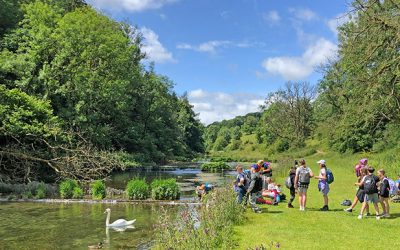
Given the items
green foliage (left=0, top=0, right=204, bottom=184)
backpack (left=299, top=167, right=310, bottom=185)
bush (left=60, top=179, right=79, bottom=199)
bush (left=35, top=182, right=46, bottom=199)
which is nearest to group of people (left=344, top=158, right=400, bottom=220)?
backpack (left=299, top=167, right=310, bottom=185)

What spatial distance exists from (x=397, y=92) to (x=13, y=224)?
1221 inches

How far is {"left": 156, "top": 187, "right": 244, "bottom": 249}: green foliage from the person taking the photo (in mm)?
9354

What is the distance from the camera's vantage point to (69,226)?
1673 centimetres

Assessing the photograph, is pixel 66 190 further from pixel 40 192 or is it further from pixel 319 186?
pixel 319 186

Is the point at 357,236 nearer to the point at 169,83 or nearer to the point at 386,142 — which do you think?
the point at 386,142

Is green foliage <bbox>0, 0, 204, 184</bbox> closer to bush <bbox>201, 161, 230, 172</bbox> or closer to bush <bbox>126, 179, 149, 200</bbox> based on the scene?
bush <bbox>126, 179, 149, 200</bbox>

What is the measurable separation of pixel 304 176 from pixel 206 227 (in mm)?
6215

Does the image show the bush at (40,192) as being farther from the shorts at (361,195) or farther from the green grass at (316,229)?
the shorts at (361,195)

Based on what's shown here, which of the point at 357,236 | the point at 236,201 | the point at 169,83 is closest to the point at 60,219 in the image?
the point at 236,201

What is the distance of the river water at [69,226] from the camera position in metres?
14.1

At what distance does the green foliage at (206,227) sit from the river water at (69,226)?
998mm

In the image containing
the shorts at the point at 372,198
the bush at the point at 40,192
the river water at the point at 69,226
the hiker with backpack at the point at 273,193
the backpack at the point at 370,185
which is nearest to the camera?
the river water at the point at 69,226

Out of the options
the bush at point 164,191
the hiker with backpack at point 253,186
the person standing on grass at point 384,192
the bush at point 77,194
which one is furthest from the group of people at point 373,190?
the bush at point 77,194

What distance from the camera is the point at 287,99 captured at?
8962cm
